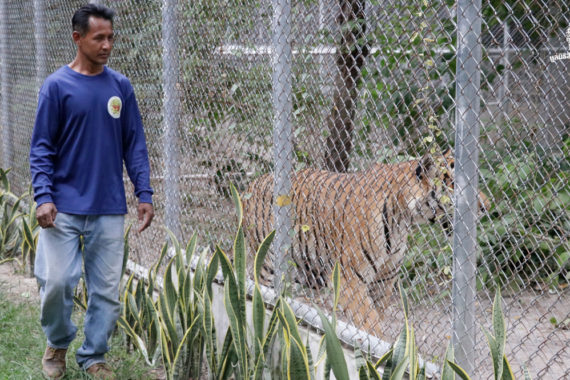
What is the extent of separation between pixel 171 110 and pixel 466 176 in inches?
104

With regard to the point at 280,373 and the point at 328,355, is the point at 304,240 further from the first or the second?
the point at 328,355

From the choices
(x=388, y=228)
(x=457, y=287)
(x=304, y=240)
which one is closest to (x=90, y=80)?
(x=304, y=240)

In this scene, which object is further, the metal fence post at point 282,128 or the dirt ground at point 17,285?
the dirt ground at point 17,285

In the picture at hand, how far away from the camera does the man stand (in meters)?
3.84

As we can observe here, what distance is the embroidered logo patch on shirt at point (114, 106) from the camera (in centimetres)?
396

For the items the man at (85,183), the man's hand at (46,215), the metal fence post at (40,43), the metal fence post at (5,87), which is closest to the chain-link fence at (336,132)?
the man at (85,183)

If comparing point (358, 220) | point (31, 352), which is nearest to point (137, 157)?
point (358, 220)

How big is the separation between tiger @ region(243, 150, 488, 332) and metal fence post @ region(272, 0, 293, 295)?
0.50 meters

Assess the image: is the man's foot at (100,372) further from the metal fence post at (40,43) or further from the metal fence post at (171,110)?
the metal fence post at (40,43)

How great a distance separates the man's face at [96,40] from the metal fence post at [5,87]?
5.13 metres

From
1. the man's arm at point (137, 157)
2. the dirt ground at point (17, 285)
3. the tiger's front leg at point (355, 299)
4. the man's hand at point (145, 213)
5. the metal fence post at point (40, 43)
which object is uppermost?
the metal fence post at point (40, 43)

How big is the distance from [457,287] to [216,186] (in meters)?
2.37

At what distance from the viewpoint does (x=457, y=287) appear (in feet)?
8.97

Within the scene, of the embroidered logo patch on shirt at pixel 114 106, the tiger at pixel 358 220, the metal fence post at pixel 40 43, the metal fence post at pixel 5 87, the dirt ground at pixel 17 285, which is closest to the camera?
the embroidered logo patch on shirt at pixel 114 106
